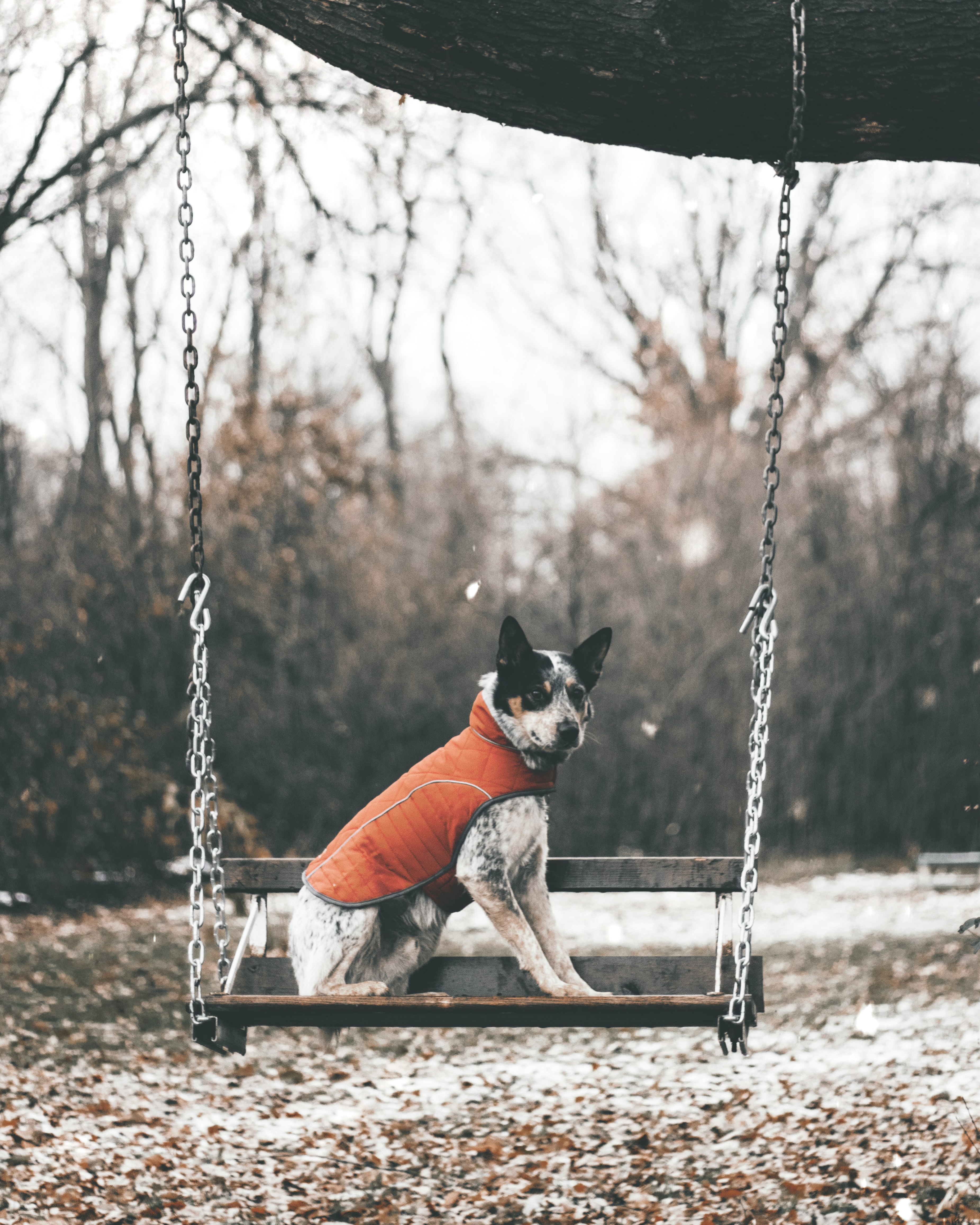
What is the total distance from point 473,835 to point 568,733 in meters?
0.43

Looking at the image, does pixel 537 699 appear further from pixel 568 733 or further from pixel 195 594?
pixel 195 594

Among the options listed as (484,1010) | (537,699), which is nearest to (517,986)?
(484,1010)

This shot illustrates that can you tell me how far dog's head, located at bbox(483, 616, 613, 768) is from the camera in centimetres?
377

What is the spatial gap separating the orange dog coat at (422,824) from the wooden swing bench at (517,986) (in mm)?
362

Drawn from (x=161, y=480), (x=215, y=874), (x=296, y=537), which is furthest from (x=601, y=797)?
(x=215, y=874)

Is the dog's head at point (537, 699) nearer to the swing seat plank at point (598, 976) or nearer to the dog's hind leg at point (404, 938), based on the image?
the dog's hind leg at point (404, 938)

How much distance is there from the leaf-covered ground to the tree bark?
369 centimetres

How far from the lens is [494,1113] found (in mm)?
5988

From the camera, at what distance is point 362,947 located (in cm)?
383

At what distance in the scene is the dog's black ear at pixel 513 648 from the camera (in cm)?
379

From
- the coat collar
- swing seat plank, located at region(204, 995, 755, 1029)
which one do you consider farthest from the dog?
swing seat plank, located at region(204, 995, 755, 1029)

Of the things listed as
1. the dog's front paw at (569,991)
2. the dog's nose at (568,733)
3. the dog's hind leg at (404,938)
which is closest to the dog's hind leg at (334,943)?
the dog's hind leg at (404,938)

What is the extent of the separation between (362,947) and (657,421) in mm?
13506

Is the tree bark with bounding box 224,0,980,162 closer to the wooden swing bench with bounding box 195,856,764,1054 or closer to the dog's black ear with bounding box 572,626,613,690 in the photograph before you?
the dog's black ear with bounding box 572,626,613,690
